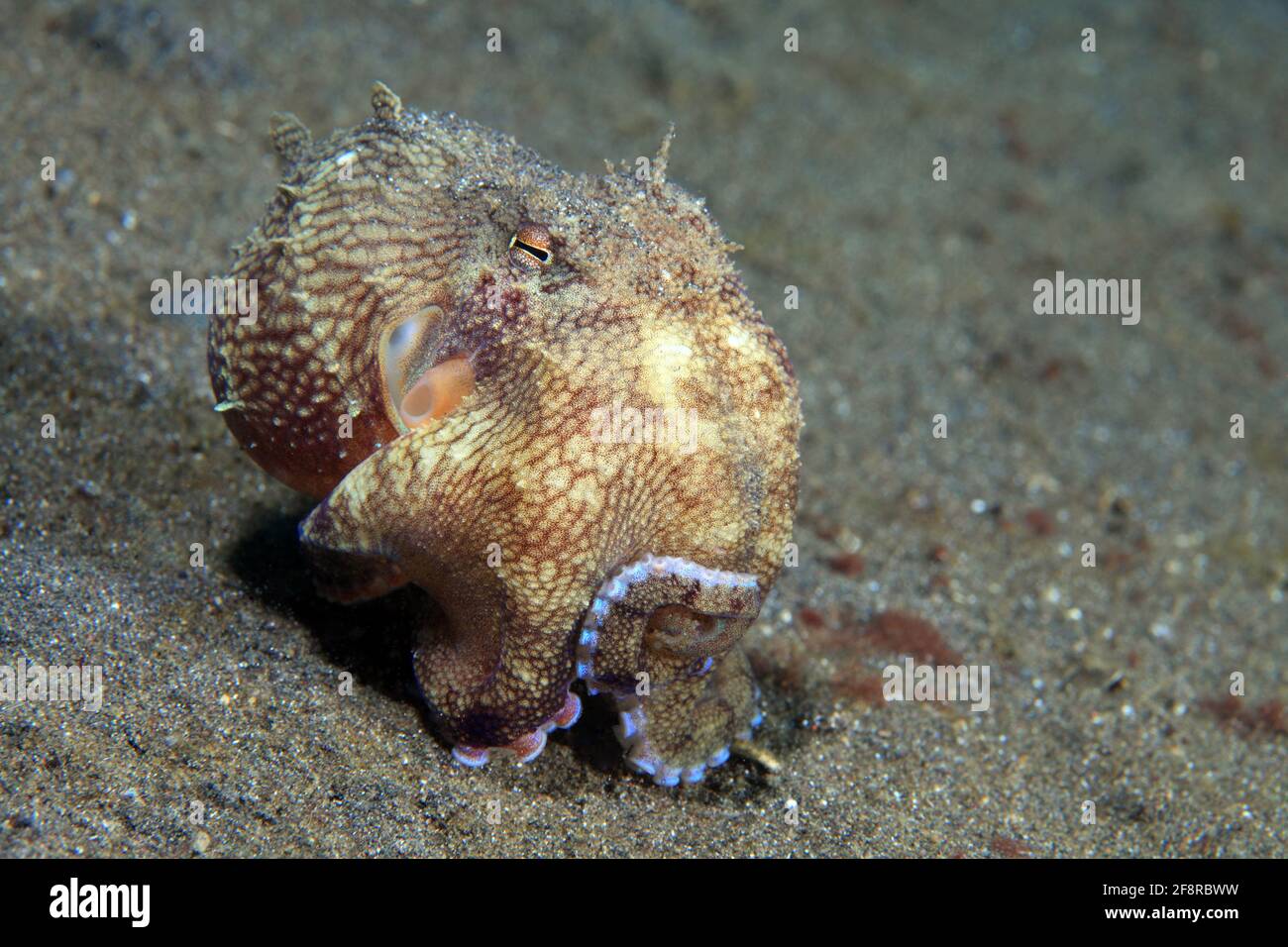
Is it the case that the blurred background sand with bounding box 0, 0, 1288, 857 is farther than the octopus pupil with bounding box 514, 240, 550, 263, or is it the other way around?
the blurred background sand with bounding box 0, 0, 1288, 857

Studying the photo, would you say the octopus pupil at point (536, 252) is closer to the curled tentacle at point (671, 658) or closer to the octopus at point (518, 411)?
the octopus at point (518, 411)

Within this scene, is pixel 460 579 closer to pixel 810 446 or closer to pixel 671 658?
pixel 671 658

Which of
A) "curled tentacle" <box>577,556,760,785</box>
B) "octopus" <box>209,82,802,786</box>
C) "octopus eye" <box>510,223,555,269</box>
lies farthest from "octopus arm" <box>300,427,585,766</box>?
"octopus eye" <box>510,223,555,269</box>

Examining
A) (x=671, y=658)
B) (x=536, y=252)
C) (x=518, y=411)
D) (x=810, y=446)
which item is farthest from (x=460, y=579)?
(x=810, y=446)

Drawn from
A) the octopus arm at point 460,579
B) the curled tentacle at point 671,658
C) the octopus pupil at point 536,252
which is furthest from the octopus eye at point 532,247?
the curled tentacle at point 671,658

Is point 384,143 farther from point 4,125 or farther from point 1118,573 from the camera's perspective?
point 1118,573

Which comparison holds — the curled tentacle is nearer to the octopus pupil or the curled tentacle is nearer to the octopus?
the octopus
